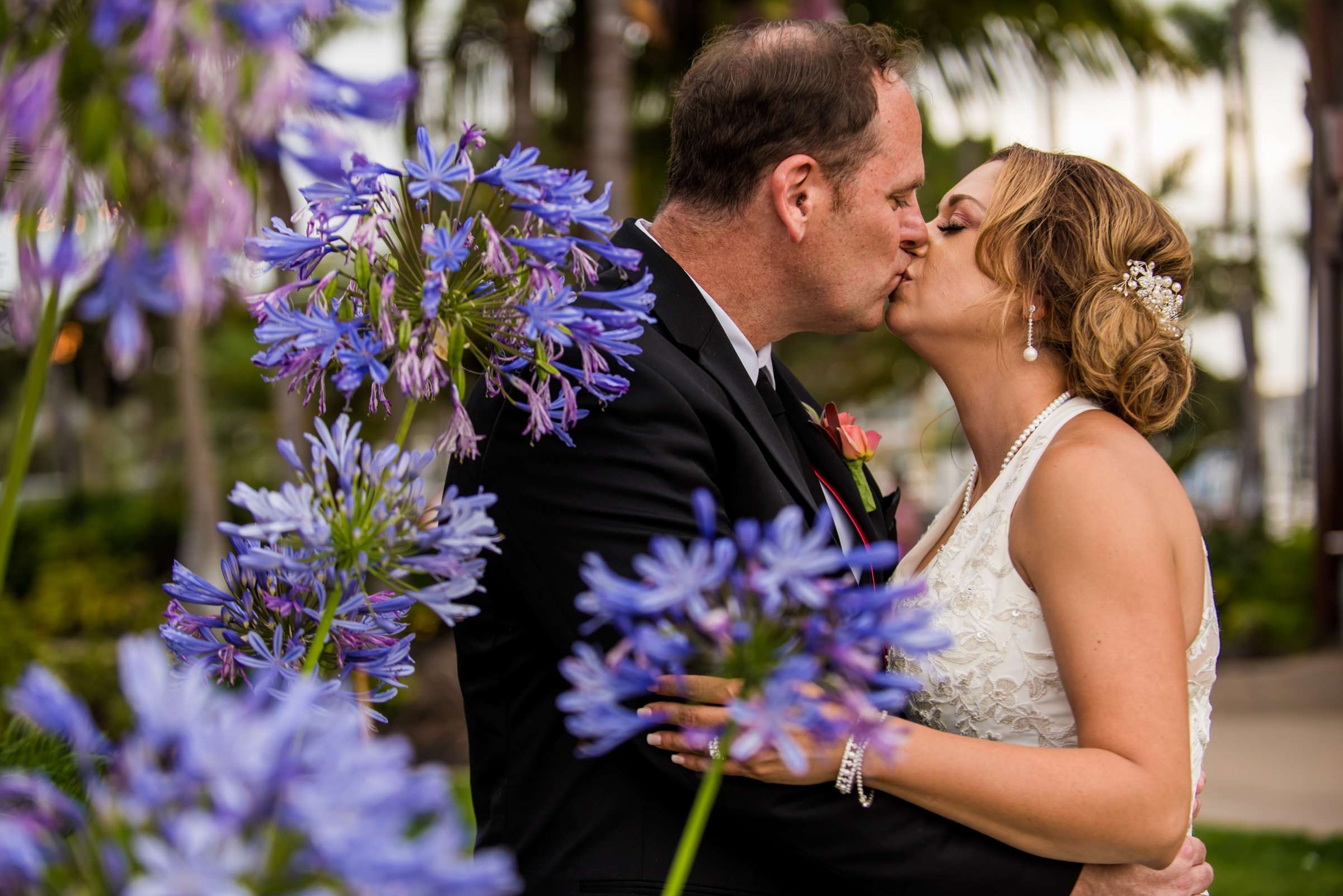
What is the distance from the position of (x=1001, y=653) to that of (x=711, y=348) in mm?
867

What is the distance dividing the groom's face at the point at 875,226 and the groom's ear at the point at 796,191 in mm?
52

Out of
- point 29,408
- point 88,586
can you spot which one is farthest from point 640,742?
point 88,586

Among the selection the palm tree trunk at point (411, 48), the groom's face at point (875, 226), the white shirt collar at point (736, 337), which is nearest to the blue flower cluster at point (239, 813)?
the white shirt collar at point (736, 337)

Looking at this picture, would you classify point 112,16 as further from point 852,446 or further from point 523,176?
point 852,446

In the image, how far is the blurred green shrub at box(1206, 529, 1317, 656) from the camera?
13.3m

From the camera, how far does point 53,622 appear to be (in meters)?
13.8

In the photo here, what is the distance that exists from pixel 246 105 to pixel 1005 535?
6.57 ft

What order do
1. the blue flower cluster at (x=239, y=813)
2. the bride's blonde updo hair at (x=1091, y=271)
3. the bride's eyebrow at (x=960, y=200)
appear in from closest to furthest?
the blue flower cluster at (x=239, y=813)
the bride's blonde updo hair at (x=1091, y=271)
the bride's eyebrow at (x=960, y=200)

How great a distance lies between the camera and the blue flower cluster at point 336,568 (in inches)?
45.5

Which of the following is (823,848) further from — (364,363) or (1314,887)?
(1314,887)

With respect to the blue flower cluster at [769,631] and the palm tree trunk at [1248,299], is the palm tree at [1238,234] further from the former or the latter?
the blue flower cluster at [769,631]

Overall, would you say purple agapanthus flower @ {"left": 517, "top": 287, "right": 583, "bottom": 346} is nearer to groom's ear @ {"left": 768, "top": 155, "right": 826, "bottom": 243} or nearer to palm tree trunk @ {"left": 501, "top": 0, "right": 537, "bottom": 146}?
groom's ear @ {"left": 768, "top": 155, "right": 826, "bottom": 243}

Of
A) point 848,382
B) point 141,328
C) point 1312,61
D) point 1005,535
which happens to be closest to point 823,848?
point 1005,535

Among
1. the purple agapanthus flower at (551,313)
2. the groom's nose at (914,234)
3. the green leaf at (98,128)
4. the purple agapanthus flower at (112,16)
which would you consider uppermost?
the groom's nose at (914,234)
